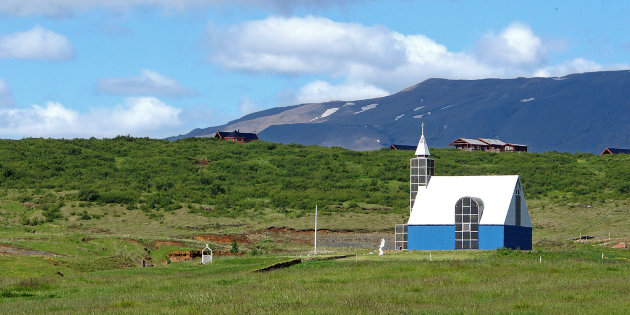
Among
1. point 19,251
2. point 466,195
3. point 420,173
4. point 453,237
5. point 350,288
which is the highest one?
point 420,173

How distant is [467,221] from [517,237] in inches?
164

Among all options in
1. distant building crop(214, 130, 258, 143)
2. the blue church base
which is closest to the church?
the blue church base

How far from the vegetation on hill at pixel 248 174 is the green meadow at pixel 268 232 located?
0.32 m

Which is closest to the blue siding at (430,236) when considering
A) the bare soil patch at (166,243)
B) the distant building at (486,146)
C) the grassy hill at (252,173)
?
the bare soil patch at (166,243)

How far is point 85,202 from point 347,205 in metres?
27.1

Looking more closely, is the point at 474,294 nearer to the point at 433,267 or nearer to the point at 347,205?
the point at 433,267

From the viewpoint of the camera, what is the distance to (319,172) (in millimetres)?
117062

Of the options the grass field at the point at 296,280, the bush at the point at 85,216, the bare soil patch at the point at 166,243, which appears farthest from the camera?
the bush at the point at 85,216

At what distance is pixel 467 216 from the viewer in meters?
66.1

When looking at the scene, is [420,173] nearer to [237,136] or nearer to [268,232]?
[268,232]

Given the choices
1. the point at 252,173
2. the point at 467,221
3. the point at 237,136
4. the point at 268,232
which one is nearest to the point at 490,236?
the point at 467,221

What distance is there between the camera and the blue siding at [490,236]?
65125mm

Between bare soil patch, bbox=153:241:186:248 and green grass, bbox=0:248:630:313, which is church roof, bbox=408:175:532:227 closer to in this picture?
green grass, bbox=0:248:630:313

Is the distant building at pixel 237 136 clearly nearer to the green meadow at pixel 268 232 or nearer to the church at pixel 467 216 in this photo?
the green meadow at pixel 268 232
